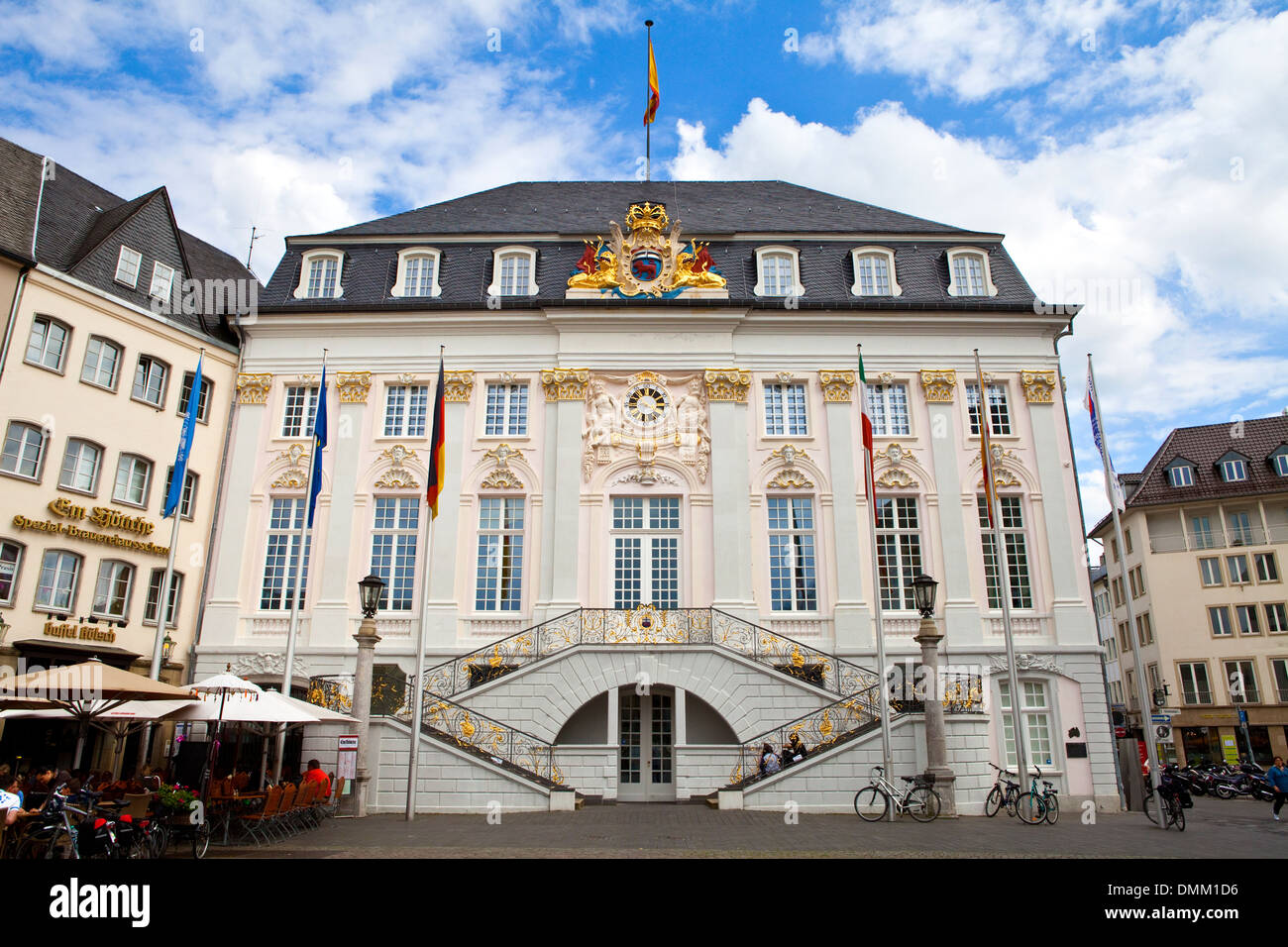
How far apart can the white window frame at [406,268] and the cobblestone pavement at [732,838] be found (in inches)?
584

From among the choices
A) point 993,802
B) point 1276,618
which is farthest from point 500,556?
point 1276,618

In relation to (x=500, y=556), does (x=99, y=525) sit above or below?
above

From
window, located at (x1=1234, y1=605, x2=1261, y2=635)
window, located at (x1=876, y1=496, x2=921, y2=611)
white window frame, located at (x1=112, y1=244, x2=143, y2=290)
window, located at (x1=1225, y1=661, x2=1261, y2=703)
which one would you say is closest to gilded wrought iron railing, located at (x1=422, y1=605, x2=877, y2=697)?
window, located at (x1=876, y1=496, x2=921, y2=611)

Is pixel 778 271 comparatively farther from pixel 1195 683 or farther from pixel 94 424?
pixel 1195 683

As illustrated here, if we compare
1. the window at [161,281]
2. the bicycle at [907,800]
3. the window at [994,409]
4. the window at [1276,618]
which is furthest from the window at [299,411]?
the window at [1276,618]

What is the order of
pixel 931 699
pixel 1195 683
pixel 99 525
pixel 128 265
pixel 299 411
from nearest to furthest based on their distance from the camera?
pixel 931 699, pixel 99 525, pixel 128 265, pixel 299 411, pixel 1195 683

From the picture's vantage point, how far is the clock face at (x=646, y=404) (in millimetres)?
24844

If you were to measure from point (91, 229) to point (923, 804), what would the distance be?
1015 inches

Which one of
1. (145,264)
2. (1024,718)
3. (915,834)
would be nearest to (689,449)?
(1024,718)

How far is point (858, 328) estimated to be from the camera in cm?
2562

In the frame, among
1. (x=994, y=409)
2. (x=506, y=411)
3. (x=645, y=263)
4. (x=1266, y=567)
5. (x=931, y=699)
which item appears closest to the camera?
(x=931, y=699)

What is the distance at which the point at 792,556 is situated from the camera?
23.8 metres

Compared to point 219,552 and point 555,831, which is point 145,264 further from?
point 555,831

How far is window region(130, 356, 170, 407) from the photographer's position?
917 inches
